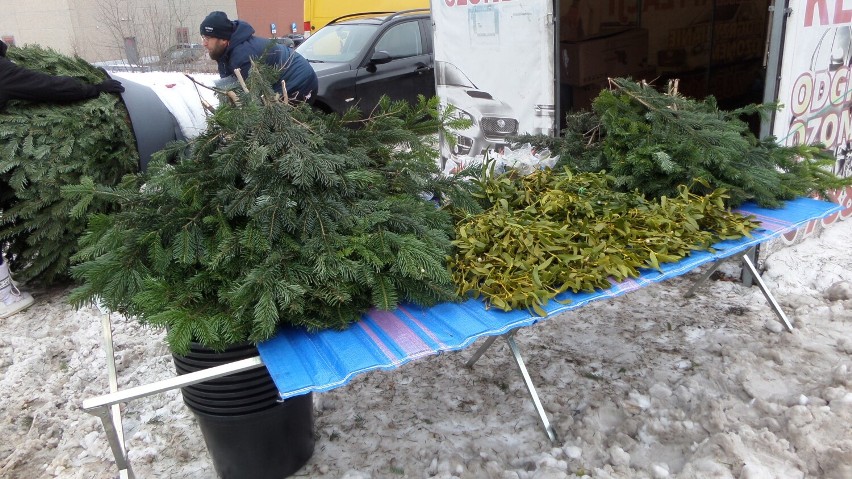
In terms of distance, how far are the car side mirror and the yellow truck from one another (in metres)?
2.44

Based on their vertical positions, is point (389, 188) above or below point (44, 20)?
below

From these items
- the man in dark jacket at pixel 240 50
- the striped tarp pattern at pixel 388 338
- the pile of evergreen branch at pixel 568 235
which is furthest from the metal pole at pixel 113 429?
the man in dark jacket at pixel 240 50

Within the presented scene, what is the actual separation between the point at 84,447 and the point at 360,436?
4.27 feet

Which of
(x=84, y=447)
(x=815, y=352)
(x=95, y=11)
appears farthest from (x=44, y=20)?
(x=815, y=352)

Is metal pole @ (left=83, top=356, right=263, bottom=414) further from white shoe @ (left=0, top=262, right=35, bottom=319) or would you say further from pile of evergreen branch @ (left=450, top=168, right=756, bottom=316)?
white shoe @ (left=0, top=262, right=35, bottom=319)

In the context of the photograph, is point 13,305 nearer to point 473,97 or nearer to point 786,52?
point 473,97

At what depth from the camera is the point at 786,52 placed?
3875mm

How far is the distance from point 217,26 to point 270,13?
2445cm

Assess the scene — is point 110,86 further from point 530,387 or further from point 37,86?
point 530,387

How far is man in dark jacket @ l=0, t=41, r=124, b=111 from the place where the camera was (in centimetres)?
389

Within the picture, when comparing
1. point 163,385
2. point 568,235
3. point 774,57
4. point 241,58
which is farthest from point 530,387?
point 241,58

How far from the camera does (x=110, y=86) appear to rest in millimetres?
4316

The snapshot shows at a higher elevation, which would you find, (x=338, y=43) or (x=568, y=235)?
(x=338, y=43)

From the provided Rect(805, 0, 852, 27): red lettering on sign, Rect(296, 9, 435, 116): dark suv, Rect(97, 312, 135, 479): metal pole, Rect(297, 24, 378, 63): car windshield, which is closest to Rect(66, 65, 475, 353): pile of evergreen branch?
Rect(97, 312, 135, 479): metal pole
